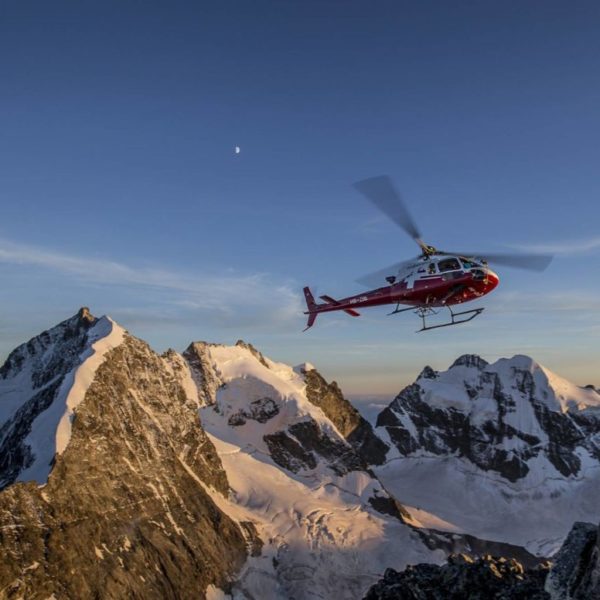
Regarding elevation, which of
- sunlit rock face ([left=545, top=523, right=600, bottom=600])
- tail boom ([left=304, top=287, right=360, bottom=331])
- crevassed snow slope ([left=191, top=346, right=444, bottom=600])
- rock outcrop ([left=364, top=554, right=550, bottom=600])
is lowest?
crevassed snow slope ([left=191, top=346, right=444, bottom=600])

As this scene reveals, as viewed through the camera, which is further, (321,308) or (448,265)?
(321,308)

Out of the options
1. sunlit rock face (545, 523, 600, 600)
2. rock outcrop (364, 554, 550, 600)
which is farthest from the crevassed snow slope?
sunlit rock face (545, 523, 600, 600)

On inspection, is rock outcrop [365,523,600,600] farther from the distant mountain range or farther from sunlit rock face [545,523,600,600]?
the distant mountain range

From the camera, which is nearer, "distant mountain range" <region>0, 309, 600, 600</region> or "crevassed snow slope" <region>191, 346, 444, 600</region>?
"distant mountain range" <region>0, 309, 600, 600</region>

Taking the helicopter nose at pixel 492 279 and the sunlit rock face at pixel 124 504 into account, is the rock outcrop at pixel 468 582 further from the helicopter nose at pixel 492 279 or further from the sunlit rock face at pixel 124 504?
the sunlit rock face at pixel 124 504

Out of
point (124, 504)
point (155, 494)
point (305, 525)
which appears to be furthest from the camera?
point (305, 525)

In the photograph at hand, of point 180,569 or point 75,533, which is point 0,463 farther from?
point 180,569

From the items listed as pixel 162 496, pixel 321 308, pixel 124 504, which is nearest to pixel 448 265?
pixel 321 308

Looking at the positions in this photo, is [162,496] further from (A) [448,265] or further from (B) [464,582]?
(B) [464,582]

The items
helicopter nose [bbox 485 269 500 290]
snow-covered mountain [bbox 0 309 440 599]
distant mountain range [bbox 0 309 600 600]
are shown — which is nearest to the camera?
helicopter nose [bbox 485 269 500 290]

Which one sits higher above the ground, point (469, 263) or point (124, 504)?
point (469, 263)
